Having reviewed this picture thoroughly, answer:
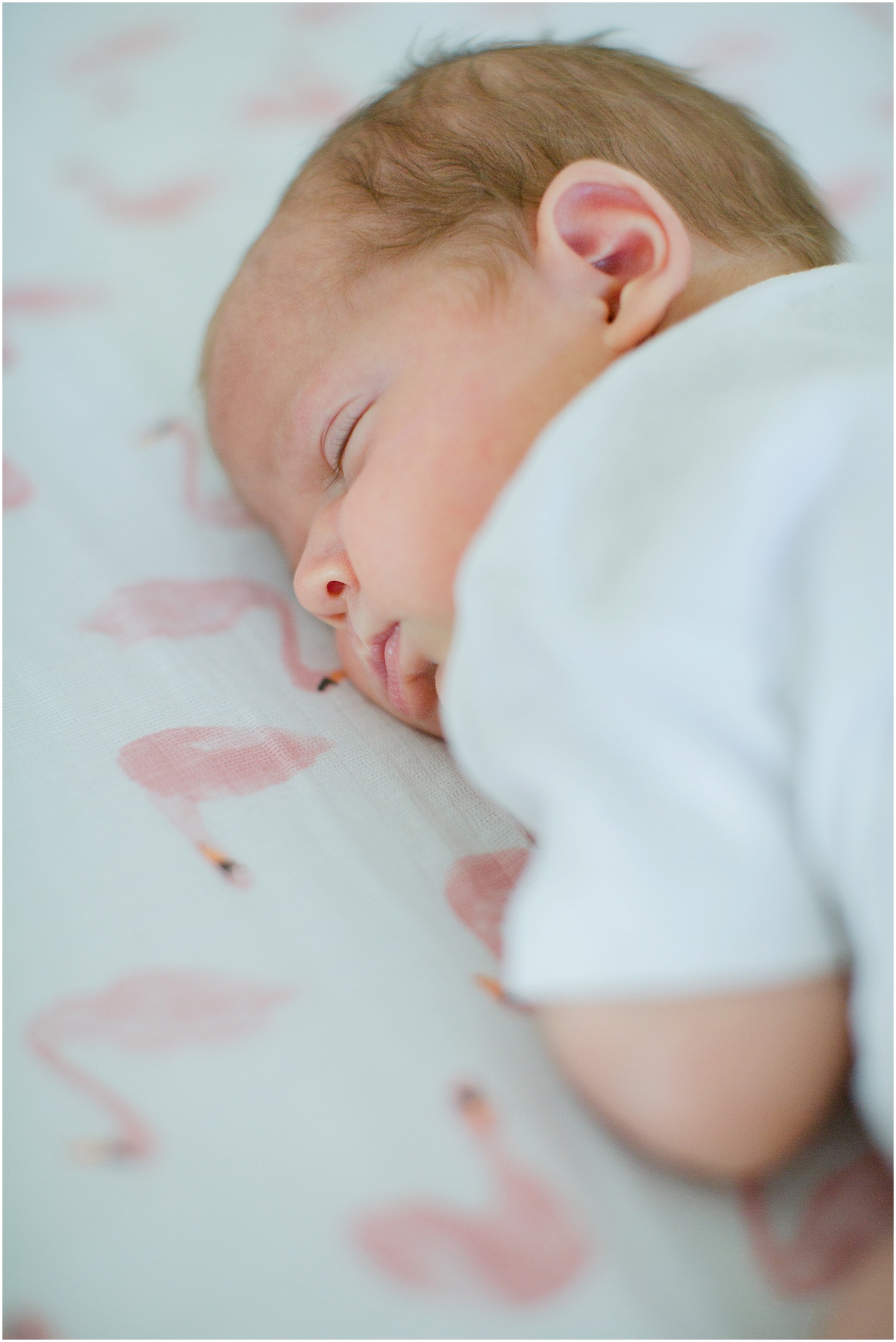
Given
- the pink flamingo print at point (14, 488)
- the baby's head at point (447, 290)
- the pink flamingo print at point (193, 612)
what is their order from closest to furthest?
the baby's head at point (447, 290)
the pink flamingo print at point (193, 612)
the pink flamingo print at point (14, 488)

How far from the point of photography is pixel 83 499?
102cm

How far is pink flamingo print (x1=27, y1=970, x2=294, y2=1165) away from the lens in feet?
1.81

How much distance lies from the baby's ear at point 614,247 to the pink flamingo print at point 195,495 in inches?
15.8

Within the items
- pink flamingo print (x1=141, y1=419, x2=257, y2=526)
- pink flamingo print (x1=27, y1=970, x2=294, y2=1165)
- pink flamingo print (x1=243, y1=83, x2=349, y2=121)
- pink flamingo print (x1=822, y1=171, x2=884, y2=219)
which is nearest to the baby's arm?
pink flamingo print (x1=27, y1=970, x2=294, y2=1165)

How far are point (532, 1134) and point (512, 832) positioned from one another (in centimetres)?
25

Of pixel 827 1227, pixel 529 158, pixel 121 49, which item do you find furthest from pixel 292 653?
pixel 121 49

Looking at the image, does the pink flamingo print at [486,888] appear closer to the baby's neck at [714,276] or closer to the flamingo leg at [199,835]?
the flamingo leg at [199,835]

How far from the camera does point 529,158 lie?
85cm

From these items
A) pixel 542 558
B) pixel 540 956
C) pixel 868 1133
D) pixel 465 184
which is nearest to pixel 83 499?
pixel 465 184

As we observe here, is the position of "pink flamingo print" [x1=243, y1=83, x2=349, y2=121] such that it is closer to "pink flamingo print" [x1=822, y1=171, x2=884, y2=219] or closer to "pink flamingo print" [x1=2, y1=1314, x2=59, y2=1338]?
"pink flamingo print" [x1=822, y1=171, x2=884, y2=219]

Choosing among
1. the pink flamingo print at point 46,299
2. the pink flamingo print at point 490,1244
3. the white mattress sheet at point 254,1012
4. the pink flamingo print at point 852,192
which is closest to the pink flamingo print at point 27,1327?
the white mattress sheet at point 254,1012

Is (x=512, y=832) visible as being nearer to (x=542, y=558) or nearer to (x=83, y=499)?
(x=542, y=558)

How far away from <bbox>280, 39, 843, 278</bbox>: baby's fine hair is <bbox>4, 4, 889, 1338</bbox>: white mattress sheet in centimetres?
33

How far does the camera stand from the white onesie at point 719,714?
0.52 m
